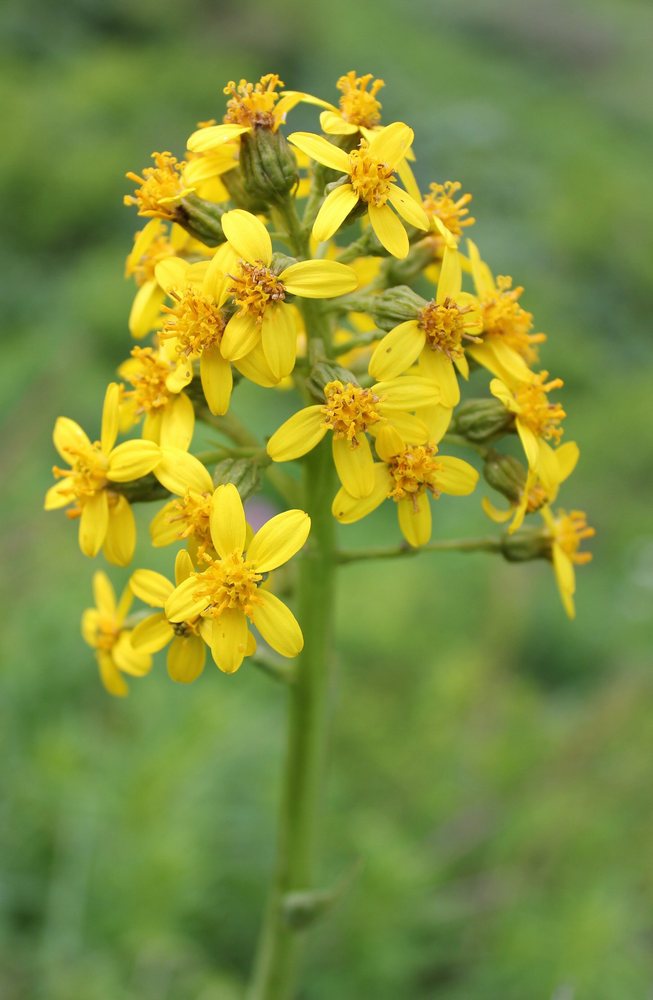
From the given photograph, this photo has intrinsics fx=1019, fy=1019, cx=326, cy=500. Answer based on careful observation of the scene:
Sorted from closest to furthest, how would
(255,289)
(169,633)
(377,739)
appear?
(255,289) → (169,633) → (377,739)

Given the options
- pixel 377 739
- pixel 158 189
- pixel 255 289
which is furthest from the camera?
pixel 377 739

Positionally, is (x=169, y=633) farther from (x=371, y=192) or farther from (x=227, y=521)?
(x=371, y=192)

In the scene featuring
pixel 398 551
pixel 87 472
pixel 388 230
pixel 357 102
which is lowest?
pixel 398 551

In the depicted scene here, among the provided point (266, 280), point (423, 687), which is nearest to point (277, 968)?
point (266, 280)

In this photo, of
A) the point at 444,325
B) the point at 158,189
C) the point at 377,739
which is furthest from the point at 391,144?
the point at 377,739

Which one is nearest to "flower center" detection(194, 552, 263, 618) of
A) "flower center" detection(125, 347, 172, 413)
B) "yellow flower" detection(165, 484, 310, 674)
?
"yellow flower" detection(165, 484, 310, 674)

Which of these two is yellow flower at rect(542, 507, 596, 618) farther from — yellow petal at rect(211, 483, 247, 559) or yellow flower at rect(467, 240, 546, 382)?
yellow petal at rect(211, 483, 247, 559)

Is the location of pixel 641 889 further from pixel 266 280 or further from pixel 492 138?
pixel 492 138
